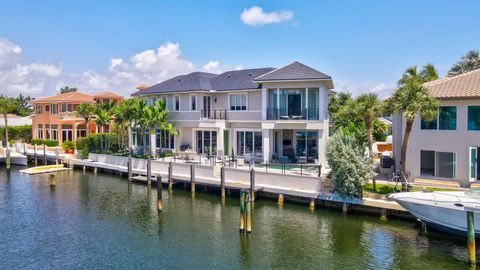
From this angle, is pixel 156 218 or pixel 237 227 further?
pixel 156 218

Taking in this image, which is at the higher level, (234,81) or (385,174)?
(234,81)

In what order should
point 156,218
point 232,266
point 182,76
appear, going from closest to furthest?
point 232,266, point 156,218, point 182,76

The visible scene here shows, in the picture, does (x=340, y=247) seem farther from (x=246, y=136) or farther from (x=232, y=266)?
(x=246, y=136)

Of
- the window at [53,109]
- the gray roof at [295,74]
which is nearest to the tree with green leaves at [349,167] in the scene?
the gray roof at [295,74]

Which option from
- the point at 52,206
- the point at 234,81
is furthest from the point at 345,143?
the point at 52,206

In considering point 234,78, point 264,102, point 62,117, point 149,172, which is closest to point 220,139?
point 264,102
